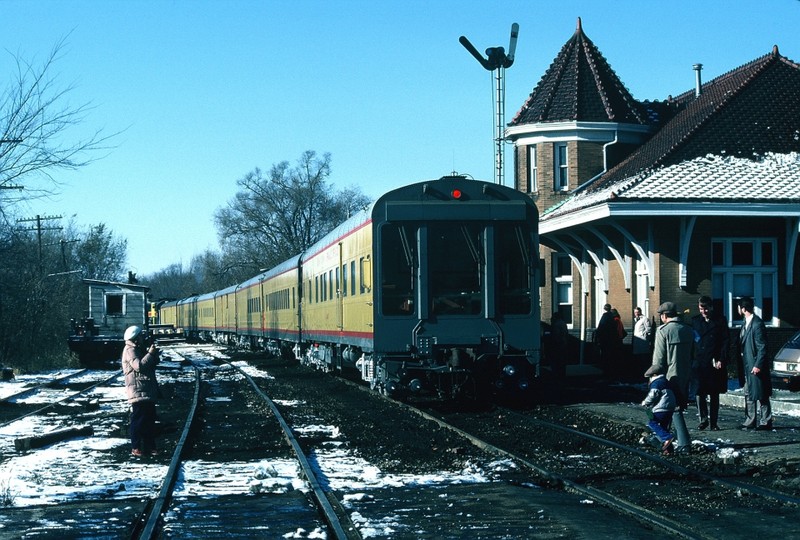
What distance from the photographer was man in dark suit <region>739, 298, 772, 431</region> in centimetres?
1312

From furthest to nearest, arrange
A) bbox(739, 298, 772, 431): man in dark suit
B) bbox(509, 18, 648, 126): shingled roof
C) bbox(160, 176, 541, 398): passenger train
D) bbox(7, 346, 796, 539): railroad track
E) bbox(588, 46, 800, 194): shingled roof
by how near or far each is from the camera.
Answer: bbox(509, 18, 648, 126): shingled roof
bbox(588, 46, 800, 194): shingled roof
bbox(160, 176, 541, 398): passenger train
bbox(739, 298, 772, 431): man in dark suit
bbox(7, 346, 796, 539): railroad track

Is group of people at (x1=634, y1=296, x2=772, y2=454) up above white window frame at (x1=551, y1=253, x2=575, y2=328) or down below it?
below

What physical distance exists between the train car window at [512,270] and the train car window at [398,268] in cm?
127

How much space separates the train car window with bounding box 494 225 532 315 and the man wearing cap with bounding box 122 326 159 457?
5964mm

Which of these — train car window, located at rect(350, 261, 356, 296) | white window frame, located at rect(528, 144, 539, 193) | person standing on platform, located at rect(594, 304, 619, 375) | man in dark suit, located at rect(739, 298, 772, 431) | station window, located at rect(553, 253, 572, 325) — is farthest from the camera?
station window, located at rect(553, 253, 572, 325)

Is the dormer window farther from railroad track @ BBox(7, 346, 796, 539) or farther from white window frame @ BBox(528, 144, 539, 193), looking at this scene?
railroad track @ BBox(7, 346, 796, 539)

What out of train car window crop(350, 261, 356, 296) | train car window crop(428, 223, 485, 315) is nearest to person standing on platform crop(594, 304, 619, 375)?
train car window crop(350, 261, 356, 296)

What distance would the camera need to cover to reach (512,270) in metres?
16.4

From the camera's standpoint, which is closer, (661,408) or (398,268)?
(661,408)

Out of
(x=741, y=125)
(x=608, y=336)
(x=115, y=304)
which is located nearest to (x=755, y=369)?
(x=608, y=336)

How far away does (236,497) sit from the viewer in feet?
29.5

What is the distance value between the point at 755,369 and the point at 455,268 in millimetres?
4798

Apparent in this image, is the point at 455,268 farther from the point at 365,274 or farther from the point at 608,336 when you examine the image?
the point at 608,336

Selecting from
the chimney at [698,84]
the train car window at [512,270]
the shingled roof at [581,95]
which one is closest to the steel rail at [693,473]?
the train car window at [512,270]
